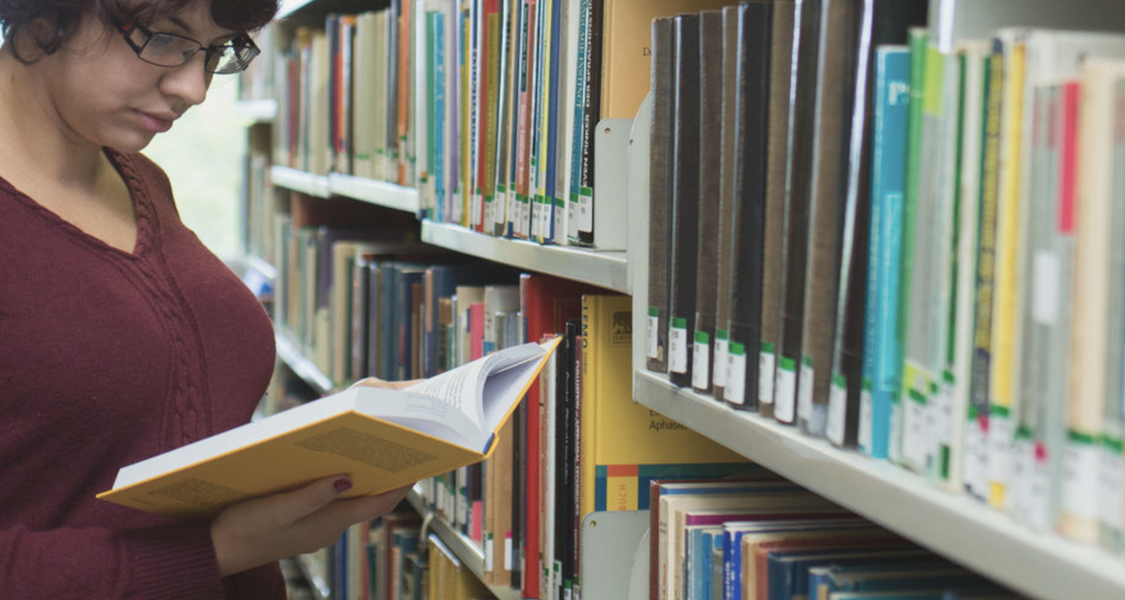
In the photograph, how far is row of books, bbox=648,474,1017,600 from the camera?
740mm

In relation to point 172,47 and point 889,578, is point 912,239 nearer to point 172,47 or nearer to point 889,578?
point 889,578

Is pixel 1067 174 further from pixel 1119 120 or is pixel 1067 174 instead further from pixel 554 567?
pixel 554 567

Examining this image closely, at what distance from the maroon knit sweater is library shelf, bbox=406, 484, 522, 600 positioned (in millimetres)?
415

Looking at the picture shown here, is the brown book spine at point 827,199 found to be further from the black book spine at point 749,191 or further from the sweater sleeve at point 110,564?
the sweater sleeve at point 110,564

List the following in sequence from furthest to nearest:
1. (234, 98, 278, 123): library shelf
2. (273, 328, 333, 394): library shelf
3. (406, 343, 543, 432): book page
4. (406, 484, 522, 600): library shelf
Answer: (234, 98, 278, 123): library shelf < (273, 328, 333, 394): library shelf < (406, 484, 522, 600): library shelf < (406, 343, 543, 432): book page

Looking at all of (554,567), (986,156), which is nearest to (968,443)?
(986,156)

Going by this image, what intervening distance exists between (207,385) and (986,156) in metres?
0.90

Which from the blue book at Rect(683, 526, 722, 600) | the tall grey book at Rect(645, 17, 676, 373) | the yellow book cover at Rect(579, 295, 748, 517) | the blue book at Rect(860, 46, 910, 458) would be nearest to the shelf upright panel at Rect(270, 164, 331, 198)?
the yellow book cover at Rect(579, 295, 748, 517)

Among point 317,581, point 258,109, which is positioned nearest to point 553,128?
point 317,581

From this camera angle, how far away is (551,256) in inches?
48.3

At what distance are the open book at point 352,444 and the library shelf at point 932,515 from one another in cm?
21

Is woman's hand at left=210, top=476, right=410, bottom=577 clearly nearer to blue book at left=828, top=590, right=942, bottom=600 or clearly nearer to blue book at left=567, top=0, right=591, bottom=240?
blue book at left=567, top=0, right=591, bottom=240

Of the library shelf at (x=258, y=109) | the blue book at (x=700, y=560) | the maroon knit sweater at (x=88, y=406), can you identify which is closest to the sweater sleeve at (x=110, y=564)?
the maroon knit sweater at (x=88, y=406)

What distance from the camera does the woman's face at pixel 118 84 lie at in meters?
1.10
